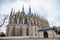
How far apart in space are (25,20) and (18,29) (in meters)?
3.78

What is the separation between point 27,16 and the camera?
992 inches

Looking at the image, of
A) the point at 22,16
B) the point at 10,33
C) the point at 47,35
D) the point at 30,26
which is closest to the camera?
the point at 47,35

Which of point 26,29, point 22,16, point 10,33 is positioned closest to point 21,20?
point 22,16

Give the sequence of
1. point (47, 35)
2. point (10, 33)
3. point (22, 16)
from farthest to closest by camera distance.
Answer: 1. point (22, 16)
2. point (10, 33)
3. point (47, 35)

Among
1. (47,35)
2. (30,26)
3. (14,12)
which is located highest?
(14,12)

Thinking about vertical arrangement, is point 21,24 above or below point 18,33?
above

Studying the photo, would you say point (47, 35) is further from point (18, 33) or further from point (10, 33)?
→ point (10, 33)

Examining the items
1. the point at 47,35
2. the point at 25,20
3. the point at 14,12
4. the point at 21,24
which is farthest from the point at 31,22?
the point at 47,35

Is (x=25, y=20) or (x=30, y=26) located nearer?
(x=30, y=26)

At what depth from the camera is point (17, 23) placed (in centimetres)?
2248

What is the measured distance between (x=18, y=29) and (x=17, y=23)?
1735mm

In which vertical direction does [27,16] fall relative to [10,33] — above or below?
above

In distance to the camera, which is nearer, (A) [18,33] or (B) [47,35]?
(B) [47,35]

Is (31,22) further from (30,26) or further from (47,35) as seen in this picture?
(47,35)
